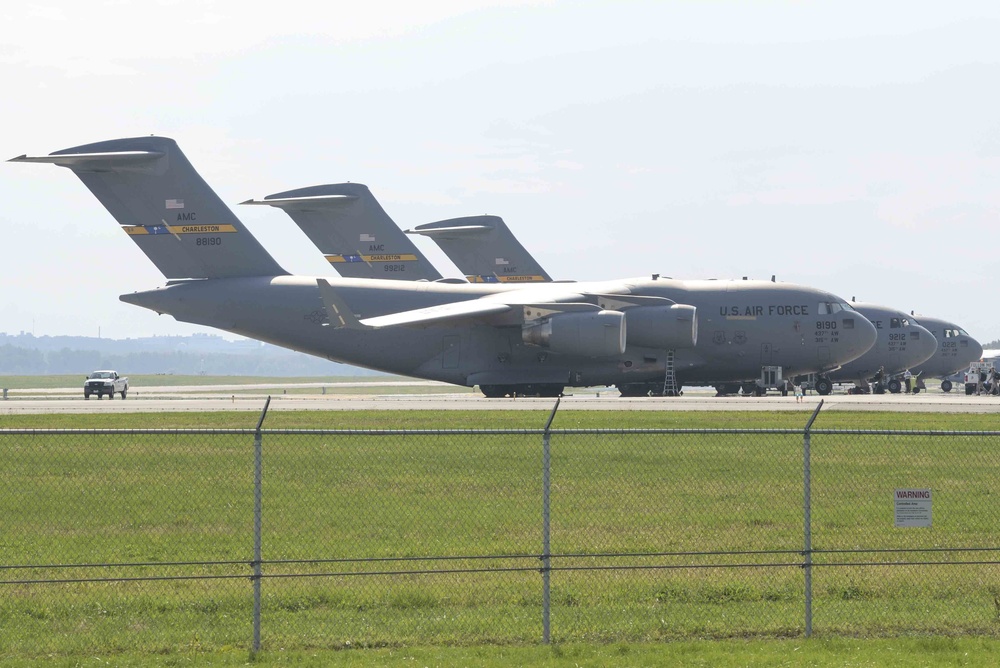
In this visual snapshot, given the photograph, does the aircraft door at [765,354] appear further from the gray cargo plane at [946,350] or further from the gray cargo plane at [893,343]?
the gray cargo plane at [946,350]

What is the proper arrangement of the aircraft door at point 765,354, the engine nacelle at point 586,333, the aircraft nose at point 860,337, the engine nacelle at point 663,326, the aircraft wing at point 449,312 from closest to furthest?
the aircraft wing at point 449,312 → the engine nacelle at point 586,333 → the engine nacelle at point 663,326 → the aircraft door at point 765,354 → the aircraft nose at point 860,337

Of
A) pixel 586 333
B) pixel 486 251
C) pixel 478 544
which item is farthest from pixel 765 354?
pixel 478 544

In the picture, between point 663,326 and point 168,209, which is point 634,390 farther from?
point 168,209

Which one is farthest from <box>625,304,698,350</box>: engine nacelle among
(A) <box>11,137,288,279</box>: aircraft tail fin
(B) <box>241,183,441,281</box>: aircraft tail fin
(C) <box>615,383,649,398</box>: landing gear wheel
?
(B) <box>241,183,441,281</box>: aircraft tail fin

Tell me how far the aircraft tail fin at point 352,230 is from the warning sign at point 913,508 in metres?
47.4

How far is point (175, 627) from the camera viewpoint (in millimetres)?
12188

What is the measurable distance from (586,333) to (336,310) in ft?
27.7

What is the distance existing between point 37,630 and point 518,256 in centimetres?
5630

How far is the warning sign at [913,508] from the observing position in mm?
12227

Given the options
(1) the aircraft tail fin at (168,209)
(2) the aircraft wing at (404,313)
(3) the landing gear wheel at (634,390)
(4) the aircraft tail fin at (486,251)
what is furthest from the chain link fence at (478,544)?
(4) the aircraft tail fin at (486,251)

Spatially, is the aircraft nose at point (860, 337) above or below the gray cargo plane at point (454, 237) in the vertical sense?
below

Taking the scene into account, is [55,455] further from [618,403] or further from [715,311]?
[715,311]

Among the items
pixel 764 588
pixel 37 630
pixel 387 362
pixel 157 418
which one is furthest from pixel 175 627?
pixel 387 362

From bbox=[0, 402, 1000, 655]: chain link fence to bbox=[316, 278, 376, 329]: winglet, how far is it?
17.3 metres
